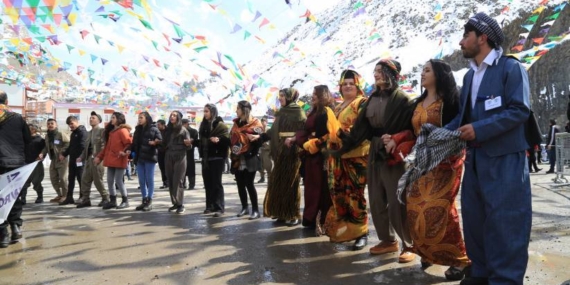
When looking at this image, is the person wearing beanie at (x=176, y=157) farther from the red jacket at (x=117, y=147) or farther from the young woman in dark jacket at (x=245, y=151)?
the young woman in dark jacket at (x=245, y=151)

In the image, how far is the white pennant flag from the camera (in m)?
4.12

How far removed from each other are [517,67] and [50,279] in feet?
11.5

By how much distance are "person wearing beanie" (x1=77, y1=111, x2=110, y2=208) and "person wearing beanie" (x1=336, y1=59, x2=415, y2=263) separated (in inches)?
199

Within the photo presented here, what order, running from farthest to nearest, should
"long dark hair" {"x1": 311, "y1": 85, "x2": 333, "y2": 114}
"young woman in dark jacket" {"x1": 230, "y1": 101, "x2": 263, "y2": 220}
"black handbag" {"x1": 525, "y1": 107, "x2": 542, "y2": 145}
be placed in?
"young woman in dark jacket" {"x1": 230, "y1": 101, "x2": 263, "y2": 220} < "long dark hair" {"x1": 311, "y1": 85, "x2": 333, "y2": 114} < "black handbag" {"x1": 525, "y1": 107, "x2": 542, "y2": 145}

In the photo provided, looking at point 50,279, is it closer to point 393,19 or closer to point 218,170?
point 218,170

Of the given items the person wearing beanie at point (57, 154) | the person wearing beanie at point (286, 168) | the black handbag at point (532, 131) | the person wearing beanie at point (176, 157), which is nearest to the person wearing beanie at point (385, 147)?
the black handbag at point (532, 131)

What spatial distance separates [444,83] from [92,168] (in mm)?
6167

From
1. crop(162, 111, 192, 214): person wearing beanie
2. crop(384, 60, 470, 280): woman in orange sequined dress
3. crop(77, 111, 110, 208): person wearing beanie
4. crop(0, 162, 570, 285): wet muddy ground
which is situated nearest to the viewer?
crop(384, 60, 470, 280): woman in orange sequined dress

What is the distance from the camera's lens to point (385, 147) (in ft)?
10.7

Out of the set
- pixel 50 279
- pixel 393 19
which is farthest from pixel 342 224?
pixel 393 19

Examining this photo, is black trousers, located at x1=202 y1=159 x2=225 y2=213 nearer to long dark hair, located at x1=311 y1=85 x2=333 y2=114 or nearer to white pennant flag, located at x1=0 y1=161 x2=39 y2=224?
long dark hair, located at x1=311 y1=85 x2=333 y2=114

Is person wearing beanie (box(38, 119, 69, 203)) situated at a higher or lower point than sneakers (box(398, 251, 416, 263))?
higher

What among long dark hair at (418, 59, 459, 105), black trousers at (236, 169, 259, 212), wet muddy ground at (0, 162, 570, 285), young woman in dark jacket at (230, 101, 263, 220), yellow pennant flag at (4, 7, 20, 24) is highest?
yellow pennant flag at (4, 7, 20, 24)

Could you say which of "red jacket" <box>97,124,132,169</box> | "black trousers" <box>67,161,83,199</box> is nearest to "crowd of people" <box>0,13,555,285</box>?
"red jacket" <box>97,124,132,169</box>
